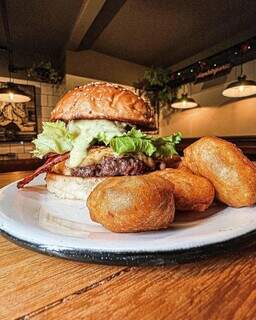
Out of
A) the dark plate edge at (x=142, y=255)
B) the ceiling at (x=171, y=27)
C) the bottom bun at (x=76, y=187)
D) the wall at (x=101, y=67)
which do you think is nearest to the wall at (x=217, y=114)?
the ceiling at (x=171, y=27)

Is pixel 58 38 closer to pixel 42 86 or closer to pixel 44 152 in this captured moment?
pixel 42 86

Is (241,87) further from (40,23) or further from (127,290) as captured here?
(127,290)

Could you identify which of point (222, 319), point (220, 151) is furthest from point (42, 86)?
point (222, 319)

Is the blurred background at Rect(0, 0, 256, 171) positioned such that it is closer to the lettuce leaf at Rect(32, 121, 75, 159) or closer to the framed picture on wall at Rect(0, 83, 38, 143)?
the framed picture on wall at Rect(0, 83, 38, 143)

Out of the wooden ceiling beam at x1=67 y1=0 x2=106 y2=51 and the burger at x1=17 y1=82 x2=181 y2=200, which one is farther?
the wooden ceiling beam at x1=67 y1=0 x2=106 y2=51

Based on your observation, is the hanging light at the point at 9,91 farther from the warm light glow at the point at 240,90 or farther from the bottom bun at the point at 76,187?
the warm light glow at the point at 240,90

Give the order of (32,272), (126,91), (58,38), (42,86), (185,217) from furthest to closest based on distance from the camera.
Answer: (42,86)
(58,38)
(126,91)
(185,217)
(32,272)

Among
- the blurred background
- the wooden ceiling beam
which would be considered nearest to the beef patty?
the blurred background
